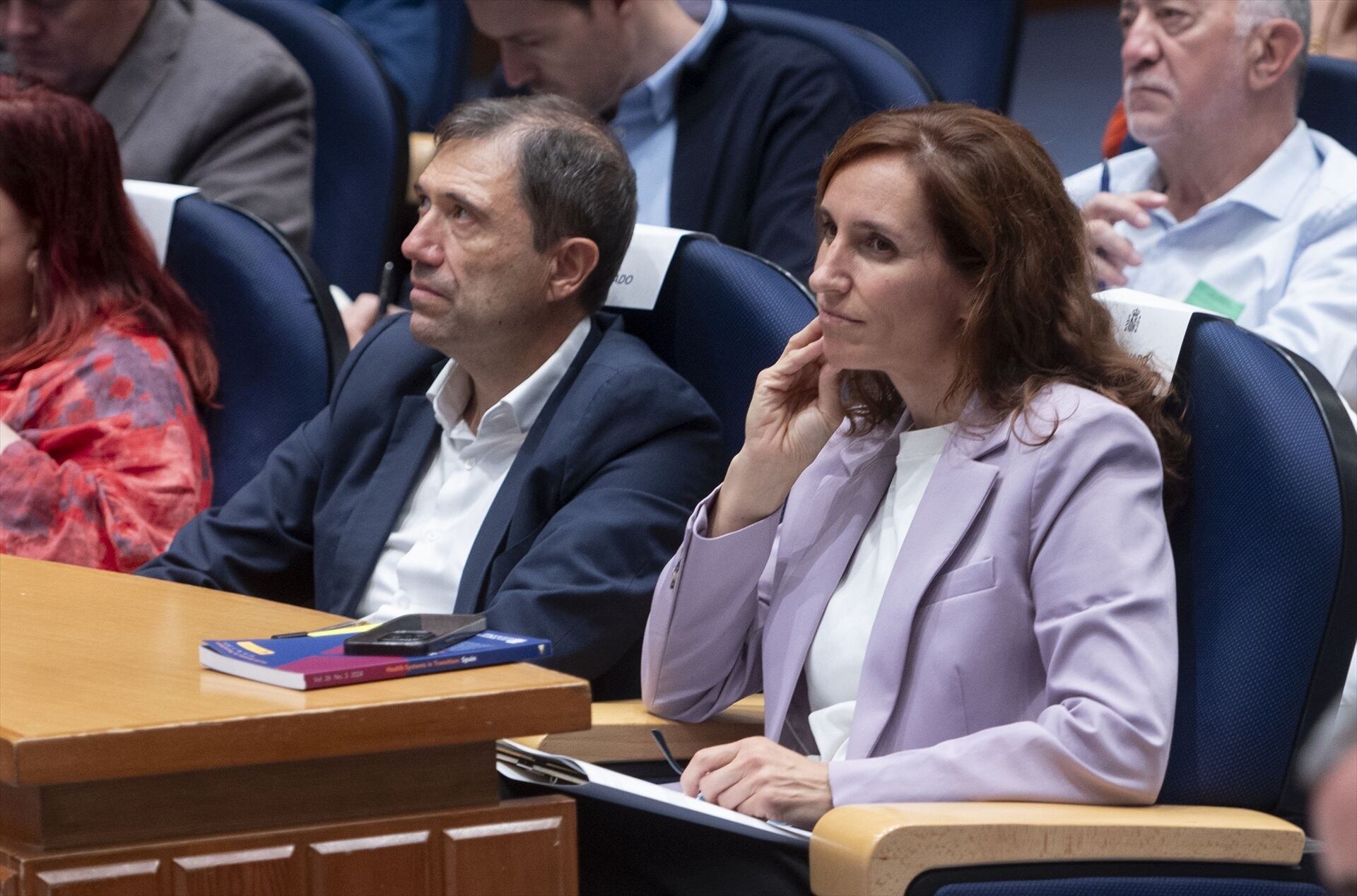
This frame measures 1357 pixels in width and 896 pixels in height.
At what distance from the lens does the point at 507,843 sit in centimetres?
121

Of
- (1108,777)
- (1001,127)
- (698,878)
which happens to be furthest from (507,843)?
(1001,127)

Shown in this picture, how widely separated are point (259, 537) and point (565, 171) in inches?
20.8

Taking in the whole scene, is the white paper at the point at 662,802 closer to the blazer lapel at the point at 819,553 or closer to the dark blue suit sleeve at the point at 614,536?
the blazer lapel at the point at 819,553

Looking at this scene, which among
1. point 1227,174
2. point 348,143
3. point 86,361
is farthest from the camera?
point 348,143

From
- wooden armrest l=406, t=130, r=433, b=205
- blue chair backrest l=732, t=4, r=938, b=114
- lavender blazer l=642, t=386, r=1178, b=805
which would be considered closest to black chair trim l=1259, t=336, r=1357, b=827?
lavender blazer l=642, t=386, r=1178, b=805

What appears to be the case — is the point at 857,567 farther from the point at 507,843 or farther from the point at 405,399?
the point at 405,399

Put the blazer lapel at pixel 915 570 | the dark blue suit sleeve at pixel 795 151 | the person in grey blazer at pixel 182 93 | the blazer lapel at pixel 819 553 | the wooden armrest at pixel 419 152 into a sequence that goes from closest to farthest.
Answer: the blazer lapel at pixel 915 570, the blazer lapel at pixel 819 553, the dark blue suit sleeve at pixel 795 151, the person in grey blazer at pixel 182 93, the wooden armrest at pixel 419 152

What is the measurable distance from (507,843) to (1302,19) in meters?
1.68

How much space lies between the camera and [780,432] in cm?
161

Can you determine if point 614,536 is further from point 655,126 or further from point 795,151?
point 655,126

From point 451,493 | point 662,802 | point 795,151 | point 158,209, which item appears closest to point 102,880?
point 662,802

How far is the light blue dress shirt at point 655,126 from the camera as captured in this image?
2.53m

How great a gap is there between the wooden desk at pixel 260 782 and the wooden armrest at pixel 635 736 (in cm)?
29

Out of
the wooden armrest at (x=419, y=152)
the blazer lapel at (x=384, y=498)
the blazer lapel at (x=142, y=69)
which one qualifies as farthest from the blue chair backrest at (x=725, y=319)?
the wooden armrest at (x=419, y=152)
